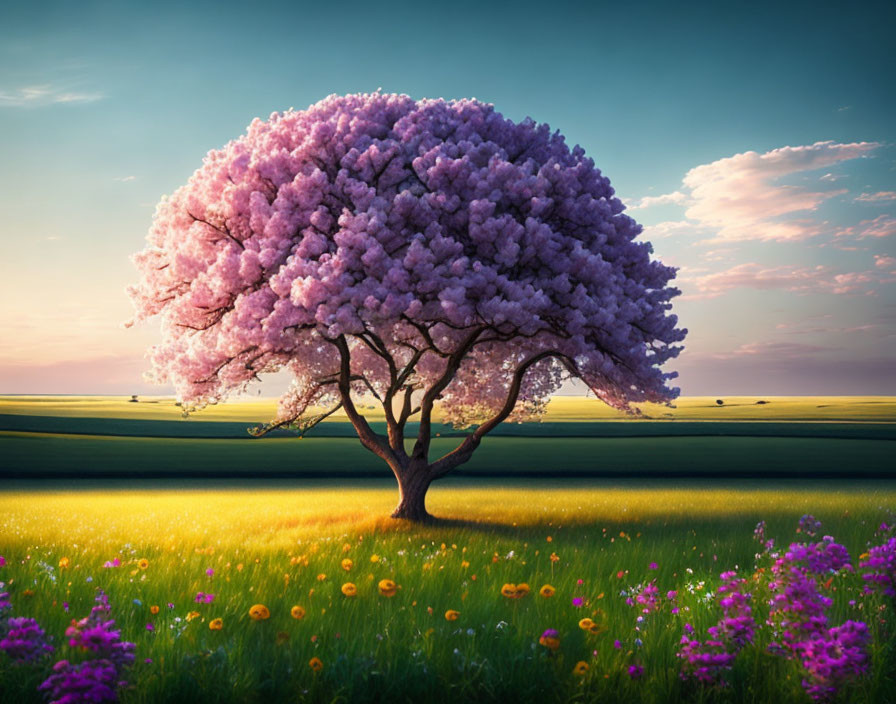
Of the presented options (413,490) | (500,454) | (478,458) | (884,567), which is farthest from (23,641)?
(500,454)

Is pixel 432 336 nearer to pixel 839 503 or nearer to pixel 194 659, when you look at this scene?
pixel 194 659

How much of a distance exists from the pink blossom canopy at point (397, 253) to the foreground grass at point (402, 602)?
484 cm

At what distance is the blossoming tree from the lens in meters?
15.8

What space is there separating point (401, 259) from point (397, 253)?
0.38 metres

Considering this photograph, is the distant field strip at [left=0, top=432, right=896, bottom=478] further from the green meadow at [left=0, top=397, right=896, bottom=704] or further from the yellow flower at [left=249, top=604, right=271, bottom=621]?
the yellow flower at [left=249, top=604, right=271, bottom=621]

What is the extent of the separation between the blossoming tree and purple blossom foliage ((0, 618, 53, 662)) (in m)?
10.0

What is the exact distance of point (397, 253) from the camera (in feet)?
54.4

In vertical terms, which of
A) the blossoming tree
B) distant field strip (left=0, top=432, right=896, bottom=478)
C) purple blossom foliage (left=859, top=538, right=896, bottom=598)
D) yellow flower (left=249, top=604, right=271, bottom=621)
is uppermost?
the blossoming tree

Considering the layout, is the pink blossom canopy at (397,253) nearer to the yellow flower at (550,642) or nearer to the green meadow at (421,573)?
the green meadow at (421,573)

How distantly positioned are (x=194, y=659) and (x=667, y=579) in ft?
28.4

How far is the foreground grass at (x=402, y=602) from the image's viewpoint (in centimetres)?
604

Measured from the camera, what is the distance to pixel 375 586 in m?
10.1

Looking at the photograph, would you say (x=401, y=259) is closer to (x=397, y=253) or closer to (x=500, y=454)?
(x=397, y=253)

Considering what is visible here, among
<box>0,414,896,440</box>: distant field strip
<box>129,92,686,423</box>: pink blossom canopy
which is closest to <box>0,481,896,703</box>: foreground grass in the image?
<box>129,92,686,423</box>: pink blossom canopy
